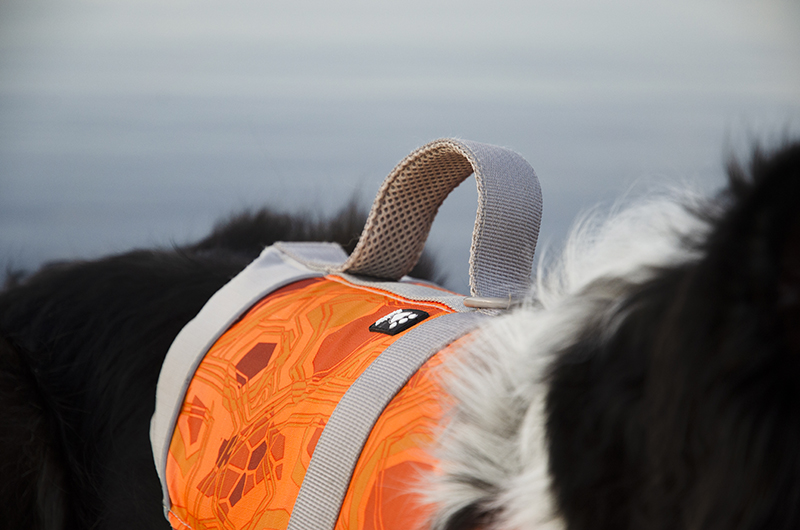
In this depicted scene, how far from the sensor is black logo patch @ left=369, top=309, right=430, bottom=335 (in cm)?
65

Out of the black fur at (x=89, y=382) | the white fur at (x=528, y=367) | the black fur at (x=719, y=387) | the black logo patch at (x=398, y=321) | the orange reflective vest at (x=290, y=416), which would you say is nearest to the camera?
the black fur at (x=719, y=387)

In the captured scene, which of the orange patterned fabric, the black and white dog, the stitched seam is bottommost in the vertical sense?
the stitched seam

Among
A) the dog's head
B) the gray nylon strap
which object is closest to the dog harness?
the gray nylon strap

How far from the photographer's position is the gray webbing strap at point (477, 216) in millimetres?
709

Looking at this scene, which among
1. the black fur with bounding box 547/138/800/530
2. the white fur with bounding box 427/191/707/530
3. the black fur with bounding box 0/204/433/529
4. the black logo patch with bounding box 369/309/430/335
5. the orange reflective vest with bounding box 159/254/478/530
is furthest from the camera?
the black fur with bounding box 0/204/433/529

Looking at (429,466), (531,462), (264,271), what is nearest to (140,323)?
(264,271)

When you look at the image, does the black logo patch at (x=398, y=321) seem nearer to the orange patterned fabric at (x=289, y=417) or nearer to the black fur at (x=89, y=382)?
the orange patterned fabric at (x=289, y=417)

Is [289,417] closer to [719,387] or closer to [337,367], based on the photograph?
[337,367]

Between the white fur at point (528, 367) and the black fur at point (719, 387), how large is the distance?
5cm

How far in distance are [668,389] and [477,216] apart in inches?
15.8

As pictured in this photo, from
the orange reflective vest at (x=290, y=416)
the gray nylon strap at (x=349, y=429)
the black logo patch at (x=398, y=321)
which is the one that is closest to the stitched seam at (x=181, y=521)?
the orange reflective vest at (x=290, y=416)

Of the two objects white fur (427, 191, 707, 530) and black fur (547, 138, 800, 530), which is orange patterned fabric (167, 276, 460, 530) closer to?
white fur (427, 191, 707, 530)

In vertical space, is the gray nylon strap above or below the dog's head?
below

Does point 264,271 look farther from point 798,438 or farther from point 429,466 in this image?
point 798,438
